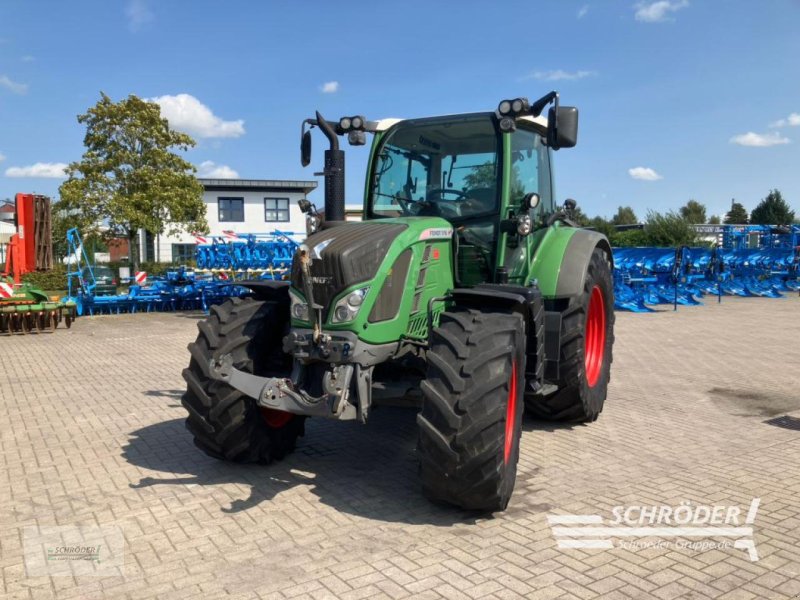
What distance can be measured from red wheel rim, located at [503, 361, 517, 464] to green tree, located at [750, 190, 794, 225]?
58.0m

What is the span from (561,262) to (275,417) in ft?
8.72

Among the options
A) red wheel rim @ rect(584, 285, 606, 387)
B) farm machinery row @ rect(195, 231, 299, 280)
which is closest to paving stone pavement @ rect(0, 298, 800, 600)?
red wheel rim @ rect(584, 285, 606, 387)

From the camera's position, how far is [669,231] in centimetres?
3275

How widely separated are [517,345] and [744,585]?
1682 mm

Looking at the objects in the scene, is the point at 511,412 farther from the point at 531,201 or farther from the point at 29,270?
the point at 29,270

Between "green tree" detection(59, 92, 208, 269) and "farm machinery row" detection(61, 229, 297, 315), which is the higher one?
"green tree" detection(59, 92, 208, 269)

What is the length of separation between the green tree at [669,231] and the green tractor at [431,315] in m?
28.8

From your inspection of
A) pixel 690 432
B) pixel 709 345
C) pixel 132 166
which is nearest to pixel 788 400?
pixel 690 432

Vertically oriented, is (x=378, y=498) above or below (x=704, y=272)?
below

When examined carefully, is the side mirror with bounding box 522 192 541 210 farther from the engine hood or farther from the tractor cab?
the engine hood

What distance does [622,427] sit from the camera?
599 centimetres

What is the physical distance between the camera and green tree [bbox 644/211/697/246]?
107ft

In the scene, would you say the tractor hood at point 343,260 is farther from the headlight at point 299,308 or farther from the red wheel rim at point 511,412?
the red wheel rim at point 511,412

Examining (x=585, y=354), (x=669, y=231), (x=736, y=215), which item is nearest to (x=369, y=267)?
(x=585, y=354)
